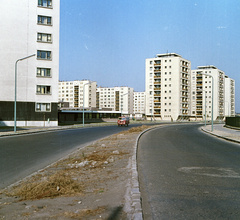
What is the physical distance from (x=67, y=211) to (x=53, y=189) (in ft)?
4.96

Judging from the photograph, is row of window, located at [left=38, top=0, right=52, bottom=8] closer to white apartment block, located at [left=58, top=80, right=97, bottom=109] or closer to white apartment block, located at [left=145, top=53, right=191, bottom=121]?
white apartment block, located at [left=145, top=53, right=191, bottom=121]

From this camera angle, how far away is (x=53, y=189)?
6.02 meters

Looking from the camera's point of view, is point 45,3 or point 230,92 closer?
point 45,3

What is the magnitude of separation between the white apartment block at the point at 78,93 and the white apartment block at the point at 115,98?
69.3ft

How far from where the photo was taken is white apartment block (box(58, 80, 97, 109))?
496 feet

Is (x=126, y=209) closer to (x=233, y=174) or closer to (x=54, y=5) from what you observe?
(x=233, y=174)

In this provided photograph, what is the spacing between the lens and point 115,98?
17588 centimetres

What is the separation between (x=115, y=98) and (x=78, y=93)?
102 feet

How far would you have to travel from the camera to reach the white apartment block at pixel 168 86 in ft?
360

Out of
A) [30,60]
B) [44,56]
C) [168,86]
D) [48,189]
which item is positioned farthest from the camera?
[168,86]

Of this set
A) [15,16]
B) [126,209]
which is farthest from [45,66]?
[126,209]

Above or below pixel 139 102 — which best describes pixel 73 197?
below

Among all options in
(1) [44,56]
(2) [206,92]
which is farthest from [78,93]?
(1) [44,56]

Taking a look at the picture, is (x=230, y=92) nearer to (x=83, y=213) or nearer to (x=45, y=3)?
(x=45, y=3)
